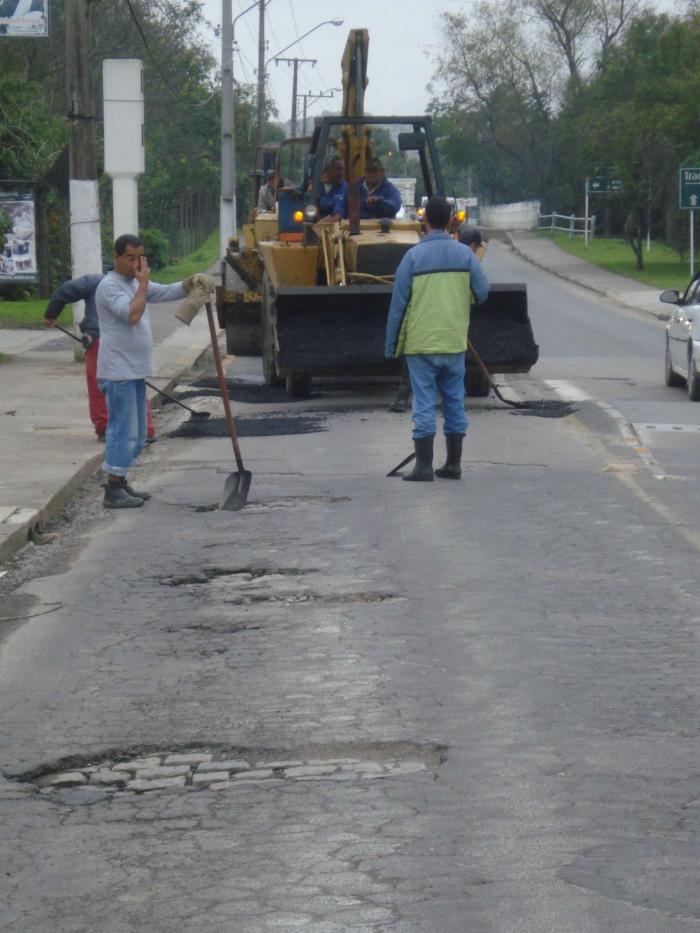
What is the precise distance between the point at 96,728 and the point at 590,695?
186 centimetres

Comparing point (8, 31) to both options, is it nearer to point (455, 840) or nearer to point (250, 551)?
point (250, 551)

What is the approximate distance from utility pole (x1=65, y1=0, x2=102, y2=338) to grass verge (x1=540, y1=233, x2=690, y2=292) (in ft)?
80.6

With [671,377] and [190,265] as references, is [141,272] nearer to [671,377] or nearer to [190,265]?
[671,377]

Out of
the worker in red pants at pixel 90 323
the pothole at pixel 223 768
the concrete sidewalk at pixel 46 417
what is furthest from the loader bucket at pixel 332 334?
the pothole at pixel 223 768

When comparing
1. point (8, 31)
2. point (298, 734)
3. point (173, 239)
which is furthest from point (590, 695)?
point (173, 239)

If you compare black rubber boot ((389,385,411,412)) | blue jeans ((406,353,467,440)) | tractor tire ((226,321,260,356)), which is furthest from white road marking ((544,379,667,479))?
tractor tire ((226,321,260,356))

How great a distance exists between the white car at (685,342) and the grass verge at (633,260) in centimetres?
2383

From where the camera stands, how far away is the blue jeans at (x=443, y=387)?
1148 centimetres

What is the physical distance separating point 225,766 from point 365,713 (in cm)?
72

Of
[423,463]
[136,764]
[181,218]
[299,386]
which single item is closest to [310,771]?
[136,764]

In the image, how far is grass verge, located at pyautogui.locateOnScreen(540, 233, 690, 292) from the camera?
47.0 metres

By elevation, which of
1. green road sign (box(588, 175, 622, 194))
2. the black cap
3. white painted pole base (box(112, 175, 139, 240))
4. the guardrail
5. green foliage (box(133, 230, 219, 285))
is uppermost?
green road sign (box(588, 175, 622, 194))

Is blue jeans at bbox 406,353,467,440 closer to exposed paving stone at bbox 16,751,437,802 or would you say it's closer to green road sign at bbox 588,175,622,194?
exposed paving stone at bbox 16,751,437,802

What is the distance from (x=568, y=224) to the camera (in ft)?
267
